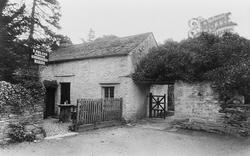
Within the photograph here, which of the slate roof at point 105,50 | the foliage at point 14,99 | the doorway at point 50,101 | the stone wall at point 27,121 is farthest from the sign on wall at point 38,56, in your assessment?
the doorway at point 50,101

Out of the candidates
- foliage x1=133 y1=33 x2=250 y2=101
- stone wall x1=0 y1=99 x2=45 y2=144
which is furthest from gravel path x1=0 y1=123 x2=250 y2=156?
foliage x1=133 y1=33 x2=250 y2=101

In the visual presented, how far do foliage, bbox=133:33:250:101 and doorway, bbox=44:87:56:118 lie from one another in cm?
722

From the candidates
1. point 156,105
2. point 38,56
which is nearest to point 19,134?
point 38,56

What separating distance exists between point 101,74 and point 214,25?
8.25 meters

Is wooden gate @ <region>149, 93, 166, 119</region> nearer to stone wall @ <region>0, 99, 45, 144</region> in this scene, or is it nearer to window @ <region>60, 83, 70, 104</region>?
window @ <region>60, 83, 70, 104</region>

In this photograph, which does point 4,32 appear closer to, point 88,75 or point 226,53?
point 88,75

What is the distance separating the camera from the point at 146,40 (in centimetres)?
1492

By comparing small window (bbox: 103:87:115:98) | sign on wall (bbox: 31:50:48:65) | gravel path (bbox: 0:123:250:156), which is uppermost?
sign on wall (bbox: 31:50:48:65)

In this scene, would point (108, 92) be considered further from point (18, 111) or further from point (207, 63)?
point (18, 111)

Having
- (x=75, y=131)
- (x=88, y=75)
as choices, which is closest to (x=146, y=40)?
(x=88, y=75)

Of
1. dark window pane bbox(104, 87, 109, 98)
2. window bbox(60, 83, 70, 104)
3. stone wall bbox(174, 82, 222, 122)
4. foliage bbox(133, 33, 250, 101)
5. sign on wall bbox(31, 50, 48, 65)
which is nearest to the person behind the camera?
sign on wall bbox(31, 50, 48, 65)

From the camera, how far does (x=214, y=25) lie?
44.2 feet

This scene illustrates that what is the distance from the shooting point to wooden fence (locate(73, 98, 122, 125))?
33.5ft

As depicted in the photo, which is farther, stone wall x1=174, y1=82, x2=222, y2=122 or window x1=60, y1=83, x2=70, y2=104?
window x1=60, y1=83, x2=70, y2=104
